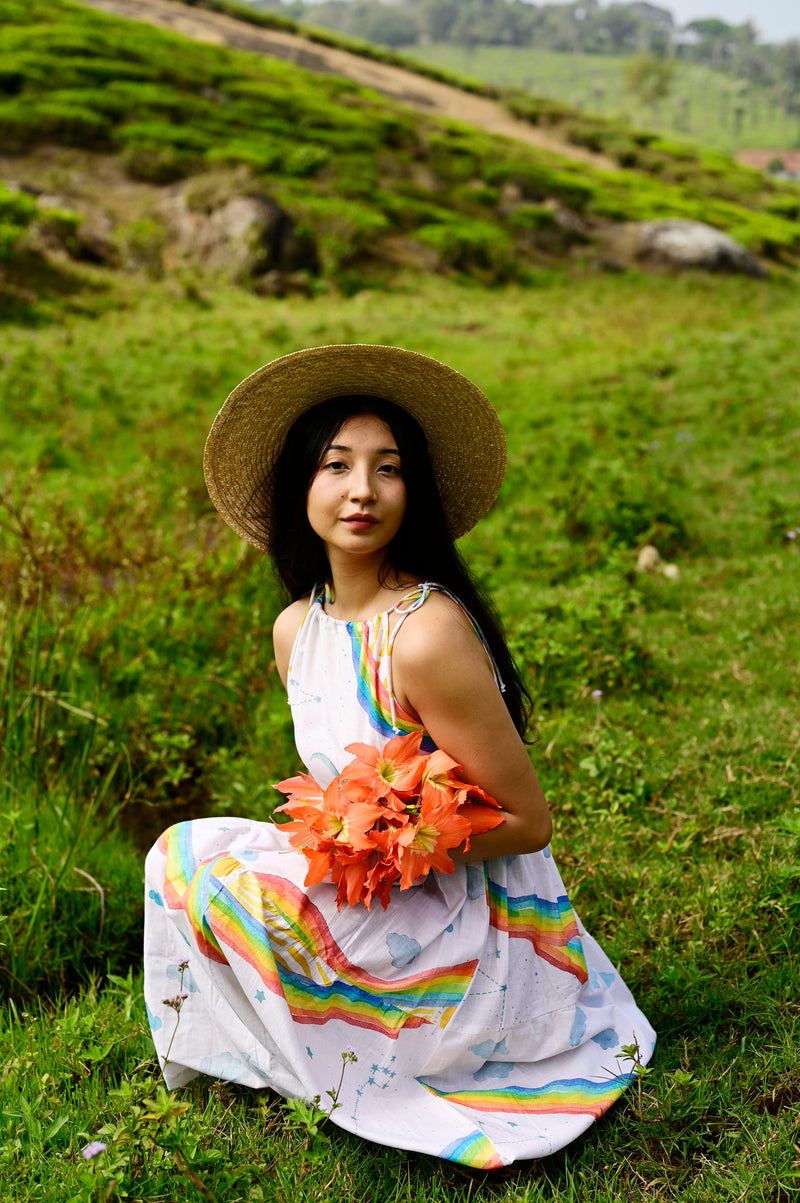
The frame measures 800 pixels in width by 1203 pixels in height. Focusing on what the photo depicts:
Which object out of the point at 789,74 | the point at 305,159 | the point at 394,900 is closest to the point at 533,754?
the point at 394,900

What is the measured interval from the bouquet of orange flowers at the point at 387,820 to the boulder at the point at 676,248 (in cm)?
1688

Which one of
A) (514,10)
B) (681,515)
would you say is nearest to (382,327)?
(681,515)

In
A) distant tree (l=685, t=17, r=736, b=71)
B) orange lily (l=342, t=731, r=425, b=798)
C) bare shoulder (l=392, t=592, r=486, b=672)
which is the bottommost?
orange lily (l=342, t=731, r=425, b=798)

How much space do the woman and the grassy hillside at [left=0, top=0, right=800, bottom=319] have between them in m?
9.36

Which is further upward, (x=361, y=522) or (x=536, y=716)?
(x=361, y=522)

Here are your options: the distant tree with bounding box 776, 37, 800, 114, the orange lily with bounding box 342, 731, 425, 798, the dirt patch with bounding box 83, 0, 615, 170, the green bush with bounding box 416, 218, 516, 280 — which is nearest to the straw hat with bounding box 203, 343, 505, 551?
the orange lily with bounding box 342, 731, 425, 798

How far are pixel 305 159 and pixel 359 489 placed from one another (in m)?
16.6

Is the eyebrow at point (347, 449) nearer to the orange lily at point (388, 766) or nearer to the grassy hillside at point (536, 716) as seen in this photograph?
the orange lily at point (388, 766)

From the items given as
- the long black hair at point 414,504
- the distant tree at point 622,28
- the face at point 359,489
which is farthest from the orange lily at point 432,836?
the distant tree at point 622,28

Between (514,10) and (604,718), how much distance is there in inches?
6394

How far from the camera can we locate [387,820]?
1.59 meters

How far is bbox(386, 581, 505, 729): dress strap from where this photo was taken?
1.71 m

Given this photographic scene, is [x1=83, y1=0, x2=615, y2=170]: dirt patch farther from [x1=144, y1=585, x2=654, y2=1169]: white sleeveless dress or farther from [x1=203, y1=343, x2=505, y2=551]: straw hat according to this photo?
[x1=144, y1=585, x2=654, y2=1169]: white sleeveless dress

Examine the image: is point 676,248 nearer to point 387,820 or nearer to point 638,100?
point 387,820
